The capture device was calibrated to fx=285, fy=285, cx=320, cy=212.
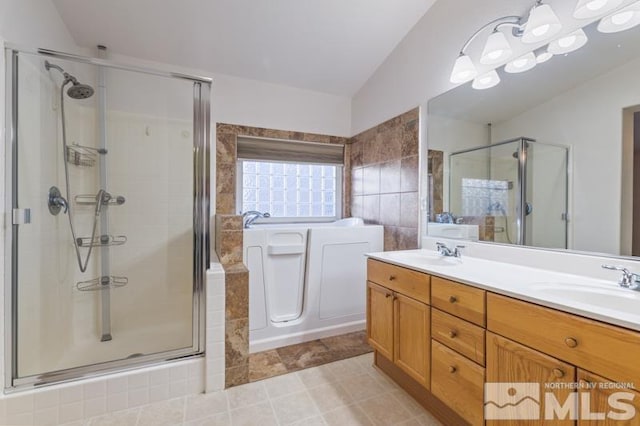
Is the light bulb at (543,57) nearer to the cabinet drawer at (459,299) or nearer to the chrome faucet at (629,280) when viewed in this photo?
the chrome faucet at (629,280)

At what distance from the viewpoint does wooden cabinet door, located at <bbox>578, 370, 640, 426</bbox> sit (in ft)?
2.48

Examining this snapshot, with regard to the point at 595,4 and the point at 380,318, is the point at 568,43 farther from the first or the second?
the point at 380,318

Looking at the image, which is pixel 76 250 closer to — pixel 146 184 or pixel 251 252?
pixel 146 184

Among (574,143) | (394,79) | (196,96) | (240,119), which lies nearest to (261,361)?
(196,96)

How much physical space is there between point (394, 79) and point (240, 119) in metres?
1.43

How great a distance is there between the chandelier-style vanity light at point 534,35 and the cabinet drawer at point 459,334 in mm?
1399

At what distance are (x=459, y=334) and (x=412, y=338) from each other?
32cm

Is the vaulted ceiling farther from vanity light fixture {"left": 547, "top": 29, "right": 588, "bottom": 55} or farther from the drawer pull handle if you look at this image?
the drawer pull handle

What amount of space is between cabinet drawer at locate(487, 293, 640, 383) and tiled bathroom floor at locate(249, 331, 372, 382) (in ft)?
4.18

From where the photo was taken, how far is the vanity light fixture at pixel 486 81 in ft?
5.65

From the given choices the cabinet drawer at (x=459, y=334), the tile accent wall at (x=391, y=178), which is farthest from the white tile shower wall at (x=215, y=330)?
the tile accent wall at (x=391, y=178)

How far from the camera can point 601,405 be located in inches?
32.1

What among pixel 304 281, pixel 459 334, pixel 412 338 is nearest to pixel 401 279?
pixel 412 338

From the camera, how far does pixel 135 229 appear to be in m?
2.15
